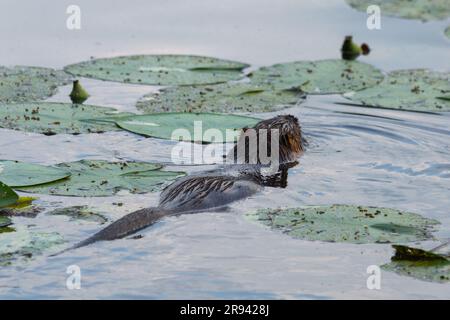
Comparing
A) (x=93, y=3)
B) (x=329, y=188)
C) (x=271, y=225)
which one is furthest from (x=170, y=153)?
(x=93, y=3)

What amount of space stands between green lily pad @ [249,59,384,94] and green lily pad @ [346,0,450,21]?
9.17 ft

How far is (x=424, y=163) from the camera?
1064 centimetres

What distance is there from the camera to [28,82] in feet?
41.1

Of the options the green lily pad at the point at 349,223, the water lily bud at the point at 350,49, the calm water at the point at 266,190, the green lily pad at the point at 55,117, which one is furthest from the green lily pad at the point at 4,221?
the water lily bud at the point at 350,49

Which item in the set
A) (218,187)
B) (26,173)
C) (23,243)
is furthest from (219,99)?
(23,243)

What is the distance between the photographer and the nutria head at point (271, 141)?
10.5 meters

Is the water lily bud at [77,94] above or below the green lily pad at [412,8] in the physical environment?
below

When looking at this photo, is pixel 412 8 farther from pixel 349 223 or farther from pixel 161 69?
pixel 349 223

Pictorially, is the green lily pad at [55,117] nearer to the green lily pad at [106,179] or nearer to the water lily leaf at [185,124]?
the water lily leaf at [185,124]

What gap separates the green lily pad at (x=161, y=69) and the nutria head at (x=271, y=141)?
6.52 feet

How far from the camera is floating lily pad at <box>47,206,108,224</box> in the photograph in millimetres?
8633

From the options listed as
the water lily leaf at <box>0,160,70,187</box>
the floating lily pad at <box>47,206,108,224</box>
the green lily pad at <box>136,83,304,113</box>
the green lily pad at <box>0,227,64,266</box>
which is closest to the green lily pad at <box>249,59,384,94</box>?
the green lily pad at <box>136,83,304,113</box>
